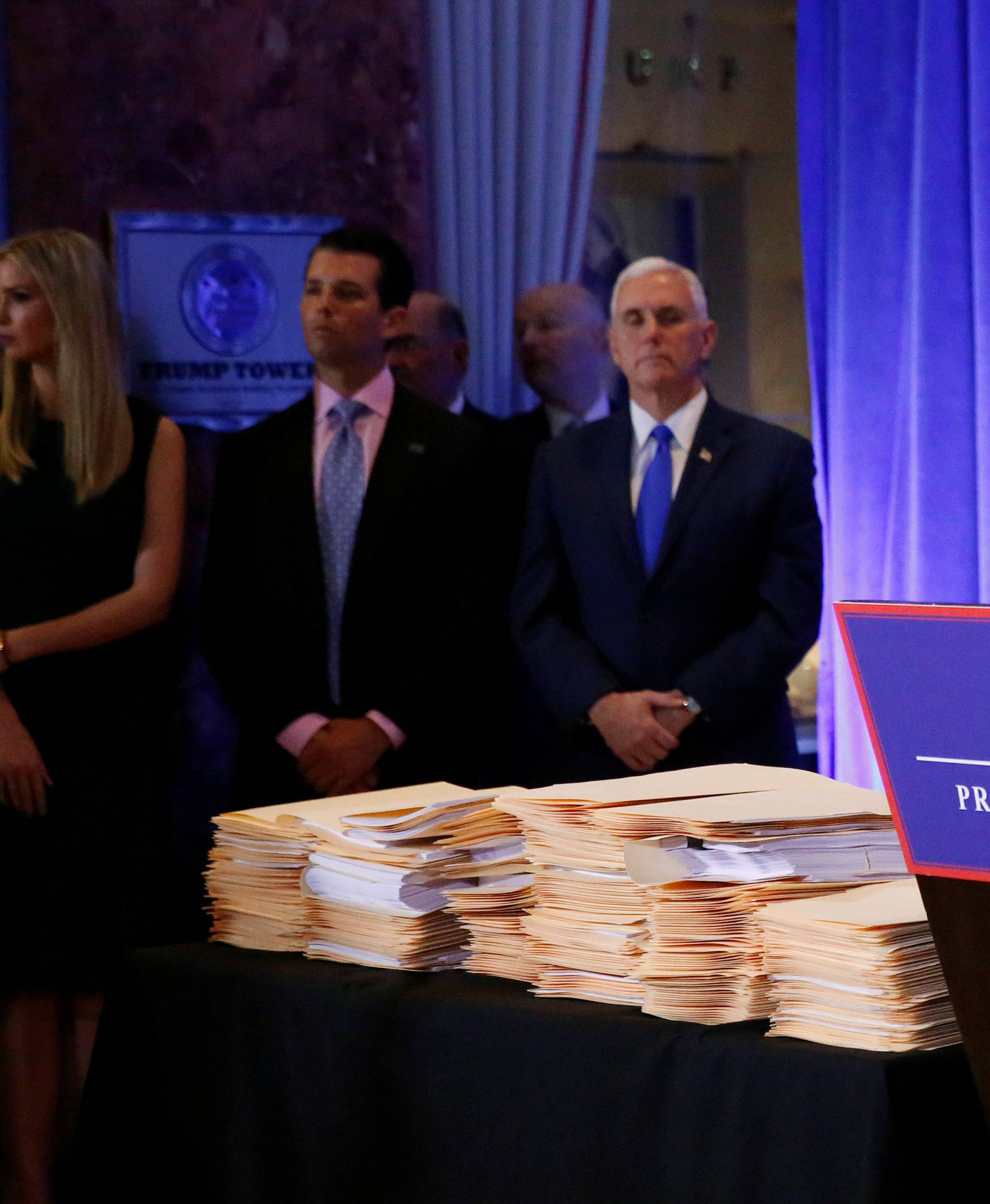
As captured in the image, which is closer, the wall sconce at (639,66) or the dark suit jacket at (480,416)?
the dark suit jacket at (480,416)

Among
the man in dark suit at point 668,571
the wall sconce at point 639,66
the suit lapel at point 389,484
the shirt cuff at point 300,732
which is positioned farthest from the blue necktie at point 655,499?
the wall sconce at point 639,66

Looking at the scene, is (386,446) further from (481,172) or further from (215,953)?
(215,953)

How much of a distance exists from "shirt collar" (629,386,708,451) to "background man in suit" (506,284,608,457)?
0.88 meters

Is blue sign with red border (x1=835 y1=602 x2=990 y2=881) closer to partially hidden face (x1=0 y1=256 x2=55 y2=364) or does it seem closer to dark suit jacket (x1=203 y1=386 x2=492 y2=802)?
dark suit jacket (x1=203 y1=386 x2=492 y2=802)

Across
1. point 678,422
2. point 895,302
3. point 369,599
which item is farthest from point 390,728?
point 895,302

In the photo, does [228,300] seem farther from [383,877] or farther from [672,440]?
[383,877]

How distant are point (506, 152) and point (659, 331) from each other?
4.07 ft

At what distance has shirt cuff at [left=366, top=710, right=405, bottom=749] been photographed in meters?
3.18

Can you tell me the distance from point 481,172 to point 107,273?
143 cm

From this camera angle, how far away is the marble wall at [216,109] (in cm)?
384

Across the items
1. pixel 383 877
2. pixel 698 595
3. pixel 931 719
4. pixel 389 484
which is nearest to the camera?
pixel 931 719

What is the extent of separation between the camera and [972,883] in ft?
4.35

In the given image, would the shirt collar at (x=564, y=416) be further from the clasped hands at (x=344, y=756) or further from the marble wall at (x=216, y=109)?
the clasped hands at (x=344, y=756)

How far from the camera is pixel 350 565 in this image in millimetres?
3307
